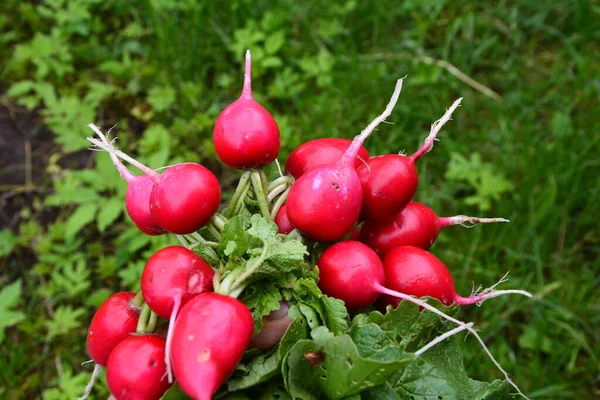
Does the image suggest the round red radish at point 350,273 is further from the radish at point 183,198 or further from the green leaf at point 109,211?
the green leaf at point 109,211

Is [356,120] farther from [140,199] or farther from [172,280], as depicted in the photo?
[172,280]

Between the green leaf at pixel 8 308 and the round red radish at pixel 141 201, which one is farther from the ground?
the round red radish at pixel 141 201

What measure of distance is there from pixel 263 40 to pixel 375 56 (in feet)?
1.95

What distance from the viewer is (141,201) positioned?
117cm

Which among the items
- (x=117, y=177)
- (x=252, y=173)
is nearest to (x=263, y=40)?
(x=117, y=177)

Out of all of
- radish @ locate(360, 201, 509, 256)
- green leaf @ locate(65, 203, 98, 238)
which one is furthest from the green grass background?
radish @ locate(360, 201, 509, 256)

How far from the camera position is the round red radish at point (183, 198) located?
3.51ft

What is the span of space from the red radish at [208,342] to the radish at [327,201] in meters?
0.22

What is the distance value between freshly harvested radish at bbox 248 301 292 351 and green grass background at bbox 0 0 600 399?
1236 millimetres

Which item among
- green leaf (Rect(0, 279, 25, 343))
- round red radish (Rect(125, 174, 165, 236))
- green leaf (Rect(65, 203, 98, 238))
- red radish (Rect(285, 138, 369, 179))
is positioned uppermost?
red radish (Rect(285, 138, 369, 179))

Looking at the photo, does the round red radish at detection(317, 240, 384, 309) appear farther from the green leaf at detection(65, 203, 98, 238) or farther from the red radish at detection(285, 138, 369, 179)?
the green leaf at detection(65, 203, 98, 238)

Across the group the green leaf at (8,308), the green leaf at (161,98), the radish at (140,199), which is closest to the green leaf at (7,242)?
the green leaf at (8,308)

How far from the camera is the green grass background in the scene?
2.30 meters

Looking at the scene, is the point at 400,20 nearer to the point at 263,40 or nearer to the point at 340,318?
the point at 263,40
